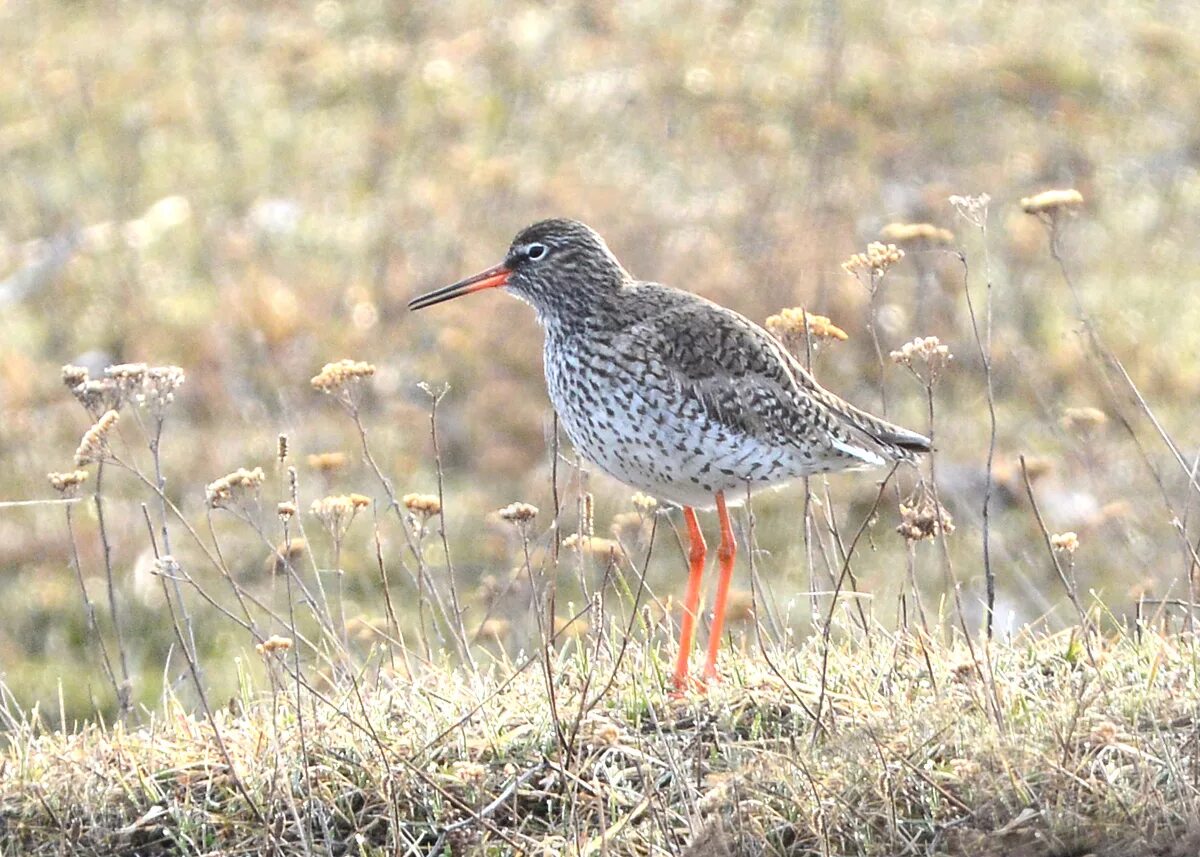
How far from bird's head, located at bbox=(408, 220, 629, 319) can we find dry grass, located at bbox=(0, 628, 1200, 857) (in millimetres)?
1449

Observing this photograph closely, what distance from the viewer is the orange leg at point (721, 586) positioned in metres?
5.86

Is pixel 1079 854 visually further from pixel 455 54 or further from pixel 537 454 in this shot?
pixel 455 54

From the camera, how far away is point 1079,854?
452 centimetres

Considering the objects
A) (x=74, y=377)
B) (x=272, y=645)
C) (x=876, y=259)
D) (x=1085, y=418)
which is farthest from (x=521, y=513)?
(x=1085, y=418)

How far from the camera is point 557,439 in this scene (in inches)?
203

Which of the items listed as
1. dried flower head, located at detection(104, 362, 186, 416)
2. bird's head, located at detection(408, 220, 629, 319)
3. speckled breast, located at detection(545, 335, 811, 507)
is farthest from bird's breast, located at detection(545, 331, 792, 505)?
dried flower head, located at detection(104, 362, 186, 416)

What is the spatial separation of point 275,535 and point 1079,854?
6283 millimetres

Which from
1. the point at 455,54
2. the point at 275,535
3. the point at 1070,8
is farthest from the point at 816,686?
the point at 1070,8

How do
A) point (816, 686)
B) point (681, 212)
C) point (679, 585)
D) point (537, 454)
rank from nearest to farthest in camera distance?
1. point (816, 686)
2. point (679, 585)
3. point (537, 454)
4. point (681, 212)

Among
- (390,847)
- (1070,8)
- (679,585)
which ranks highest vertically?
(1070,8)

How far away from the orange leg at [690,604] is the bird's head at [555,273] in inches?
35.1

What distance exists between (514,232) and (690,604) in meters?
5.93

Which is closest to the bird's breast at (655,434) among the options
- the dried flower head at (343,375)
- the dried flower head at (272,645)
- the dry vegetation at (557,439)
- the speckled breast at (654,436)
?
the speckled breast at (654,436)

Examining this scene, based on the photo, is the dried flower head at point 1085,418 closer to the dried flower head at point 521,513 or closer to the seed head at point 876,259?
A: the seed head at point 876,259
